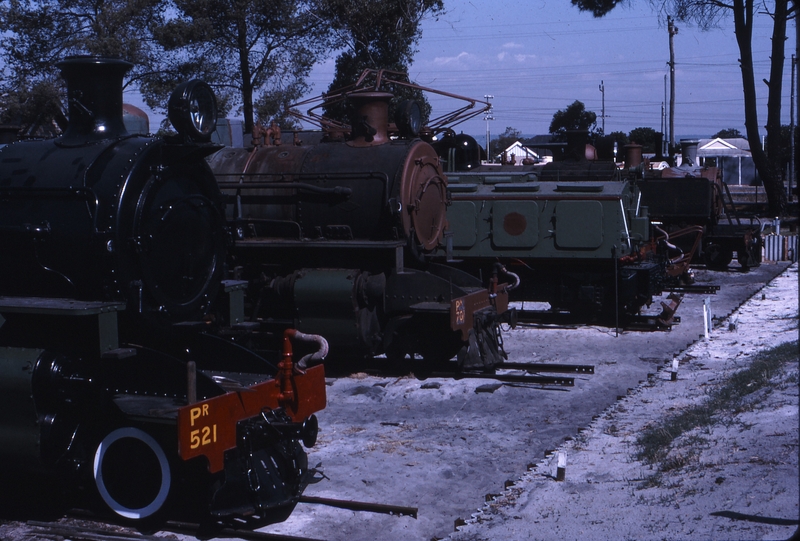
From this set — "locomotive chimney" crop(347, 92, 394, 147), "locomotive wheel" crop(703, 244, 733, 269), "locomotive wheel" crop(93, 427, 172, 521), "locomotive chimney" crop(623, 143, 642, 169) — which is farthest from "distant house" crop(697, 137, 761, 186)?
"locomotive wheel" crop(93, 427, 172, 521)

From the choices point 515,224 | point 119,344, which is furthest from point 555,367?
point 119,344

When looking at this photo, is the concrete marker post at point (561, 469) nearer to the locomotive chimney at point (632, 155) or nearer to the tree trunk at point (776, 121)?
the locomotive chimney at point (632, 155)

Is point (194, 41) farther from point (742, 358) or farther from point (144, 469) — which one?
point (144, 469)

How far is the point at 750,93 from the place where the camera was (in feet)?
102

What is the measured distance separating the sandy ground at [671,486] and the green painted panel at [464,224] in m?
5.84

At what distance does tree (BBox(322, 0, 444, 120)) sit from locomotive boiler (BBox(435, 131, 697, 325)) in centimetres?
1211

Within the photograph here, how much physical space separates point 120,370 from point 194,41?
724 inches

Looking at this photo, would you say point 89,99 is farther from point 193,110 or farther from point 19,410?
point 19,410

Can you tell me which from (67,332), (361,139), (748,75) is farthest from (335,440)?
(748,75)

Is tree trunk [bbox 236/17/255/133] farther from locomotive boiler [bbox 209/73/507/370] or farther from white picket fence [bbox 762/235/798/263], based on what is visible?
white picket fence [bbox 762/235/798/263]

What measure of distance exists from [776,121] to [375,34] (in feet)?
50.6

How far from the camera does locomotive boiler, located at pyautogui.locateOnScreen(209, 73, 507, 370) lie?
10.2 m

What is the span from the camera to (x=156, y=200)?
618 cm

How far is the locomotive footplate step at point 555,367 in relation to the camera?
35.4ft
